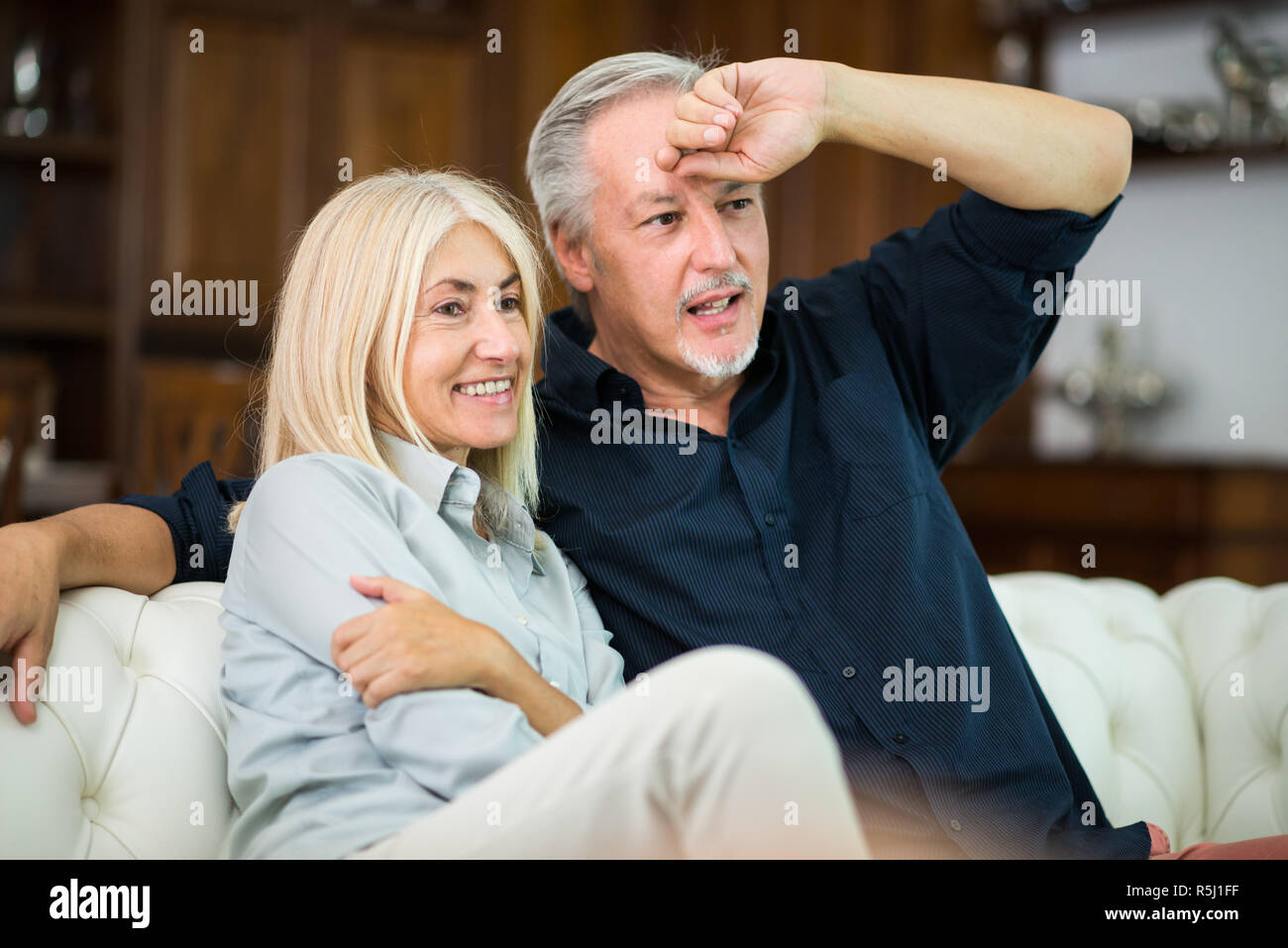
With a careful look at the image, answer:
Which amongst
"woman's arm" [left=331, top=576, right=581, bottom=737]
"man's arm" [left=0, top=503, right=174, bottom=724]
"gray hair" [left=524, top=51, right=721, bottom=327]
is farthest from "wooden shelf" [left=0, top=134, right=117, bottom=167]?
"woman's arm" [left=331, top=576, right=581, bottom=737]

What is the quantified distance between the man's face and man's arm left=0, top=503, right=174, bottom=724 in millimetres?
669

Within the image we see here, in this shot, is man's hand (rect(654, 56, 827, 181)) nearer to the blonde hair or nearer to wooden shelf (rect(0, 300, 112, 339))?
the blonde hair

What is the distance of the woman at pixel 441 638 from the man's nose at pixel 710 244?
24 cm

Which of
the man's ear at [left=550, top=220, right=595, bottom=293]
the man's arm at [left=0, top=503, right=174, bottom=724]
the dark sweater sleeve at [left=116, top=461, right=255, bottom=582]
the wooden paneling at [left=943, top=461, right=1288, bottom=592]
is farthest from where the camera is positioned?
the wooden paneling at [left=943, top=461, right=1288, bottom=592]

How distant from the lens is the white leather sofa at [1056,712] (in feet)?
3.88

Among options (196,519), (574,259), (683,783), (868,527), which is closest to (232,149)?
(574,259)

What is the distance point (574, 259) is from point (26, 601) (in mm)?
901

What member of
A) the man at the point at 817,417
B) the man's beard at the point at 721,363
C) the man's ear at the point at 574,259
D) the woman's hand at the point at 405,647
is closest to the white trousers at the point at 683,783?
the woman's hand at the point at 405,647

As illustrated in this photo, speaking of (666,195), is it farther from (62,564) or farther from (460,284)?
(62,564)

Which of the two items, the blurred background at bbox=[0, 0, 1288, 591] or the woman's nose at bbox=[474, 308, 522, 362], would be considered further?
the blurred background at bbox=[0, 0, 1288, 591]

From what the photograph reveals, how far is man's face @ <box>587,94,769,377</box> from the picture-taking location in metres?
1.61

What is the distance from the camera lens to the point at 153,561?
137 centimetres
